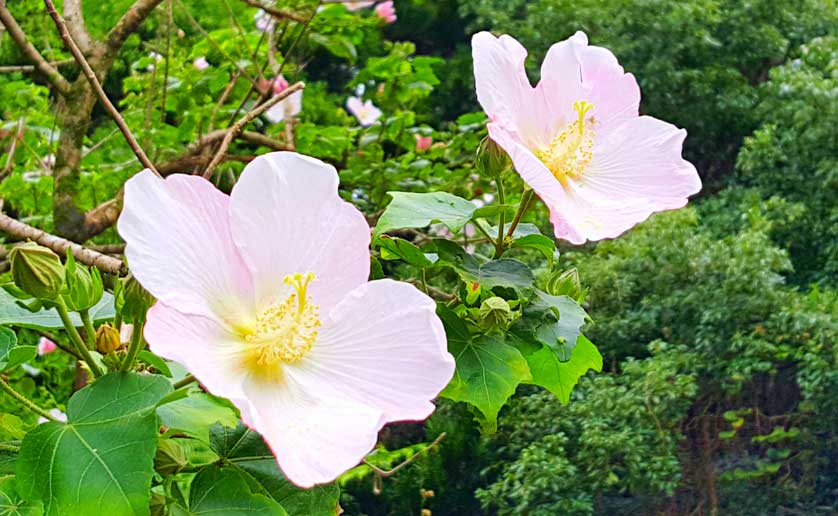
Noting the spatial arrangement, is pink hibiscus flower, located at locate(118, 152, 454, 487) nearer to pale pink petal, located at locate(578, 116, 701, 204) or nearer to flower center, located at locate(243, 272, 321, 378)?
flower center, located at locate(243, 272, 321, 378)

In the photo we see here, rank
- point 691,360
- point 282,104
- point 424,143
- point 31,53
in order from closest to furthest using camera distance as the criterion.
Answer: point 31,53 → point 282,104 → point 424,143 → point 691,360

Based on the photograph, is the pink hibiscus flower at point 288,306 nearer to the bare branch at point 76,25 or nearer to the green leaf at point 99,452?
the green leaf at point 99,452

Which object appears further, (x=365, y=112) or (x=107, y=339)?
(x=365, y=112)

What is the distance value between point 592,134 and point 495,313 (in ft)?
0.34

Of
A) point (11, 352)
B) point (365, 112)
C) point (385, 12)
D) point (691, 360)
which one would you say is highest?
point (11, 352)

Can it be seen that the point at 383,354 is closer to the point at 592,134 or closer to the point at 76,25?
the point at 592,134

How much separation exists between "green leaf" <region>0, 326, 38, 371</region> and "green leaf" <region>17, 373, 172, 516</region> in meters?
0.05

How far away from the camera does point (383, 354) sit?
1.15ft

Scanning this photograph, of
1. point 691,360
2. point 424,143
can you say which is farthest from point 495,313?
point 691,360

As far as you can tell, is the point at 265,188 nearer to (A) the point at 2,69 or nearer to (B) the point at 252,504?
(B) the point at 252,504

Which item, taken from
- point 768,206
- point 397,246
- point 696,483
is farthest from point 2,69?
point 768,206

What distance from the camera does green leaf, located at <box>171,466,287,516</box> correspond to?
1.17ft

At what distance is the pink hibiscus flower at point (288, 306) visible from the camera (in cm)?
32

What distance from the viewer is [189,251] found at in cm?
34
